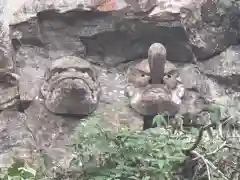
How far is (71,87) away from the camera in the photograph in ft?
6.49

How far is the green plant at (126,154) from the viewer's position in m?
1.51

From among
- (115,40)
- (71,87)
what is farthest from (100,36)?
(71,87)

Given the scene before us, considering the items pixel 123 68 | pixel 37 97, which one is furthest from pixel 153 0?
pixel 37 97

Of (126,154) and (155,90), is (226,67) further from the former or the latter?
(126,154)

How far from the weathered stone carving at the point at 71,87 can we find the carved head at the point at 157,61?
24cm

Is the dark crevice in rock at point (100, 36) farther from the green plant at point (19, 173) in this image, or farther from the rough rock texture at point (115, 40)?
the green plant at point (19, 173)

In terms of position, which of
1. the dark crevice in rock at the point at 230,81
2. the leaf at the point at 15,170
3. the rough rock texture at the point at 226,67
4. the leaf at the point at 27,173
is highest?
the rough rock texture at the point at 226,67

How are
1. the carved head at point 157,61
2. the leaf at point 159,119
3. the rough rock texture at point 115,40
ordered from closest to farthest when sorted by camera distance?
the leaf at point 159,119 < the carved head at point 157,61 < the rough rock texture at point 115,40

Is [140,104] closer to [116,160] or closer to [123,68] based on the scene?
[123,68]

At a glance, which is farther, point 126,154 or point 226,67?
point 226,67

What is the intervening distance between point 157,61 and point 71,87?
334mm

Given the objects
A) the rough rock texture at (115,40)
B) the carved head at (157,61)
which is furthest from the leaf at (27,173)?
the carved head at (157,61)

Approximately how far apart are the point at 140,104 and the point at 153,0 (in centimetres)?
46

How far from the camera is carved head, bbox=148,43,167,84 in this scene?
1967 millimetres
